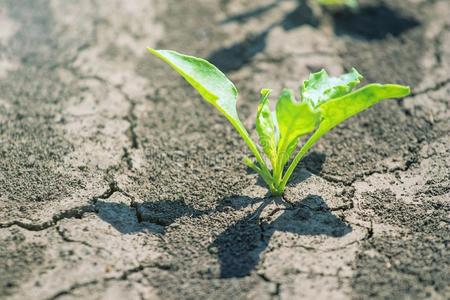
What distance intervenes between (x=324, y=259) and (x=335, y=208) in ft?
1.02

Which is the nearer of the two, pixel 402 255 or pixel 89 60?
pixel 402 255

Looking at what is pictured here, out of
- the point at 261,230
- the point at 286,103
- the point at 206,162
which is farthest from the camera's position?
the point at 206,162

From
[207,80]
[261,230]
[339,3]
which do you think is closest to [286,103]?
[207,80]

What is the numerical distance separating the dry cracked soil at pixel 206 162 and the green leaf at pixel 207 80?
0.39 metres

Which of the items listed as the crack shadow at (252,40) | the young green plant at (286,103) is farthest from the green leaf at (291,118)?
the crack shadow at (252,40)

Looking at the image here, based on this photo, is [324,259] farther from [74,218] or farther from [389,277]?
[74,218]

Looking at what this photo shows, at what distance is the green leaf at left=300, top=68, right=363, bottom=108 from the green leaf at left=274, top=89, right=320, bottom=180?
0.14 m

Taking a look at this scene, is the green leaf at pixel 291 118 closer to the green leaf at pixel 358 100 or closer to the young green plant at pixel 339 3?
the green leaf at pixel 358 100

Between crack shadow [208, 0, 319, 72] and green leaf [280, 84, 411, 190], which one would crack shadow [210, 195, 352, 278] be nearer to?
green leaf [280, 84, 411, 190]

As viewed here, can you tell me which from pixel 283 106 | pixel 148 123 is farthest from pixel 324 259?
pixel 148 123

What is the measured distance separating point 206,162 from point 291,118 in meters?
0.66

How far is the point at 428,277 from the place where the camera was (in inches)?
79.0

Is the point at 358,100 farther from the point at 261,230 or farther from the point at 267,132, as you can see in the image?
the point at 261,230

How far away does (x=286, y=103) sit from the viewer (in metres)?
2.00
